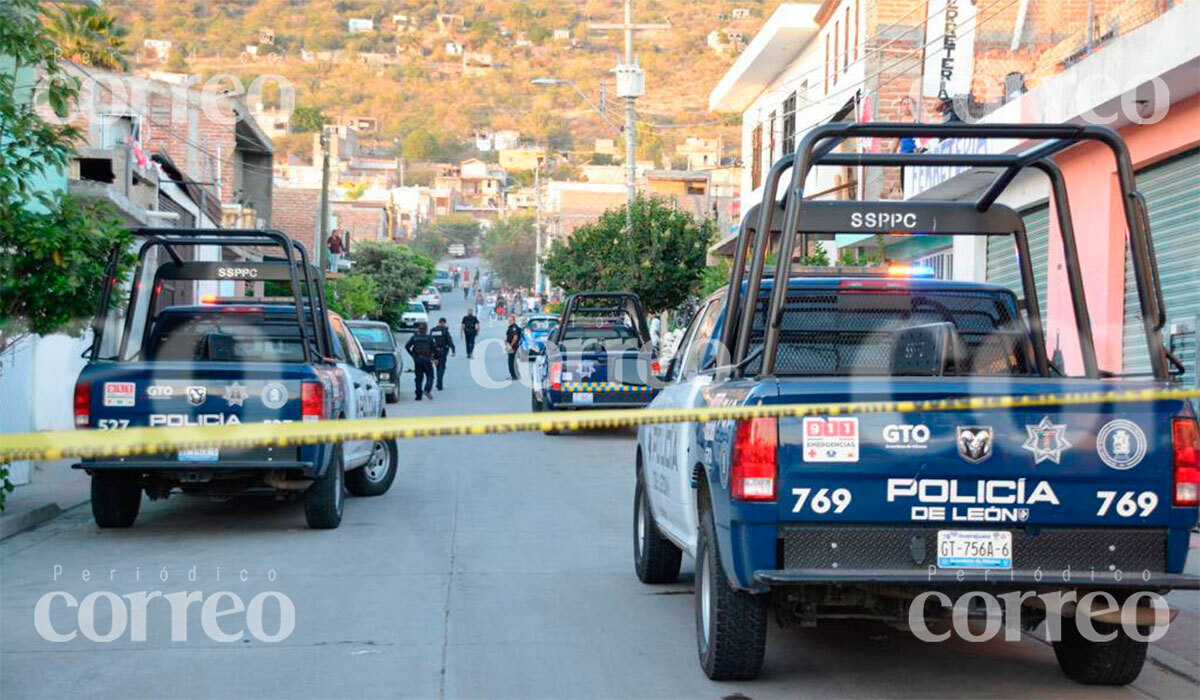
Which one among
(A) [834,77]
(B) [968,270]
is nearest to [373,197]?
Answer: (A) [834,77]

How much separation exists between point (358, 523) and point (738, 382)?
6.24 m

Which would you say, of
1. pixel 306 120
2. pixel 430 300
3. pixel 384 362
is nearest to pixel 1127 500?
pixel 384 362

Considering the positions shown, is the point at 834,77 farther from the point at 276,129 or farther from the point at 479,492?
the point at 276,129

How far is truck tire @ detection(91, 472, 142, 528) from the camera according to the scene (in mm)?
11211

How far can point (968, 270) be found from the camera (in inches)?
849

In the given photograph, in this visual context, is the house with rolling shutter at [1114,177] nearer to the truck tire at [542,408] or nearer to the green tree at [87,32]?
the truck tire at [542,408]

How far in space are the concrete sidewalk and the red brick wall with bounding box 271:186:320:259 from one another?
130 ft

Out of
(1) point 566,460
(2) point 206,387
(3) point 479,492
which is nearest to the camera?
(2) point 206,387

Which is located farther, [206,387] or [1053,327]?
[1053,327]

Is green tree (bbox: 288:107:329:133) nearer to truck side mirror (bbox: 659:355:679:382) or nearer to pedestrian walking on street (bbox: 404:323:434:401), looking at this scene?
pedestrian walking on street (bbox: 404:323:434:401)

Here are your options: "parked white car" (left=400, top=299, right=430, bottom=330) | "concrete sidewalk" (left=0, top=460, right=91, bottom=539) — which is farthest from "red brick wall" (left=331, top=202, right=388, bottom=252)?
"concrete sidewalk" (left=0, top=460, right=91, bottom=539)

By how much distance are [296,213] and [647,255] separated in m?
24.5

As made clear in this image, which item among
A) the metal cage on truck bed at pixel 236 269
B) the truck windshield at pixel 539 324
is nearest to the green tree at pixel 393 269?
the truck windshield at pixel 539 324

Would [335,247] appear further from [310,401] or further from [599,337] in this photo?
[310,401]
